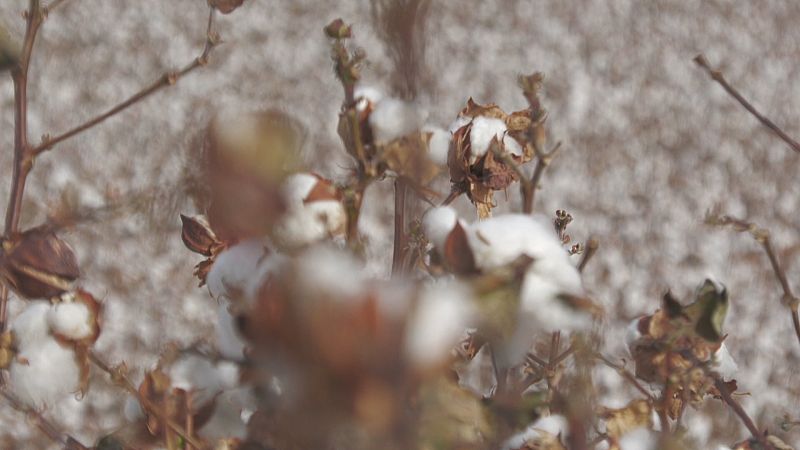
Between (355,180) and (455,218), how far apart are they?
8cm

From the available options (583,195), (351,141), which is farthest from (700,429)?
(583,195)

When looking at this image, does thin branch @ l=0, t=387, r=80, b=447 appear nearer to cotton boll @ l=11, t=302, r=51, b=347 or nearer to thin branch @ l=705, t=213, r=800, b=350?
cotton boll @ l=11, t=302, r=51, b=347

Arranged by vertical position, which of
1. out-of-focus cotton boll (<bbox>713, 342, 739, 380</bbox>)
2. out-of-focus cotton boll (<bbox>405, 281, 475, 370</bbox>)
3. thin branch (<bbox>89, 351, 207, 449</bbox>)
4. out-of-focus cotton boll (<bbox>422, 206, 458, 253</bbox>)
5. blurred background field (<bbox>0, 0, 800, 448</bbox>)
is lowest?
out-of-focus cotton boll (<bbox>405, 281, 475, 370</bbox>)

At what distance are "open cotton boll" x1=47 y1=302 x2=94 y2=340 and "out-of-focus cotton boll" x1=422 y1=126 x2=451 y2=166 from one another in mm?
182

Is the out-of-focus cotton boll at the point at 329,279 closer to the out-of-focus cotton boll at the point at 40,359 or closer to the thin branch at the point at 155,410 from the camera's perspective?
the thin branch at the point at 155,410

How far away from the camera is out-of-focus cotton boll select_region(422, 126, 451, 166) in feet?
1.64

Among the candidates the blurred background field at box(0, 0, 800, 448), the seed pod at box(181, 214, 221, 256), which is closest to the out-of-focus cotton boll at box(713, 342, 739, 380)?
the seed pod at box(181, 214, 221, 256)

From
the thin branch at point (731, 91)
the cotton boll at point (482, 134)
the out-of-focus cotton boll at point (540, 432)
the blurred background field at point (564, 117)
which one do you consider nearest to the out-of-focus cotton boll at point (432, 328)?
the out-of-focus cotton boll at point (540, 432)

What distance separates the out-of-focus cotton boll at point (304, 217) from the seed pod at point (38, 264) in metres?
0.19

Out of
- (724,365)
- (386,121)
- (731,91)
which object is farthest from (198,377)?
(731,91)

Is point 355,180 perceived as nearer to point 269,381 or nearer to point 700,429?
point 269,381

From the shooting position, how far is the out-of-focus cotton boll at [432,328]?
231 mm

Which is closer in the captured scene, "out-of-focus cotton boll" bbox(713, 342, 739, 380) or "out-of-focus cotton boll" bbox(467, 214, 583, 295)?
"out-of-focus cotton boll" bbox(467, 214, 583, 295)

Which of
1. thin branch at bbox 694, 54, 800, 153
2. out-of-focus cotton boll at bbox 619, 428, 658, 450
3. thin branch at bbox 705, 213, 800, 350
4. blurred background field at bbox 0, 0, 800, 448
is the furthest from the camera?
blurred background field at bbox 0, 0, 800, 448
